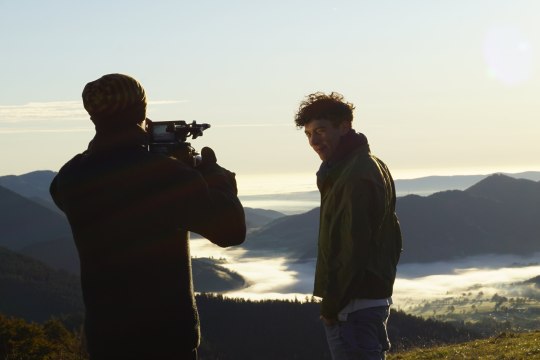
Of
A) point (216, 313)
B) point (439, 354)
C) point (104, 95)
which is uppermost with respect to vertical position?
point (104, 95)

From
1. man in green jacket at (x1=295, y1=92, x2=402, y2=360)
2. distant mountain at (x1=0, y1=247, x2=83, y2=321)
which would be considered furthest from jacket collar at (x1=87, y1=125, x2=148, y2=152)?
distant mountain at (x1=0, y1=247, x2=83, y2=321)

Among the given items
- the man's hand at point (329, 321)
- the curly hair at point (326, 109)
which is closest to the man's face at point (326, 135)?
the curly hair at point (326, 109)

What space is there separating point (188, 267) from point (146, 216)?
44 centimetres

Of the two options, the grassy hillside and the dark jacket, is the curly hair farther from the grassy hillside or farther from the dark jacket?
the grassy hillside

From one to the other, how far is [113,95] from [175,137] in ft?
1.50

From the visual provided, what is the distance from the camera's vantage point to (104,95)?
14.4 feet

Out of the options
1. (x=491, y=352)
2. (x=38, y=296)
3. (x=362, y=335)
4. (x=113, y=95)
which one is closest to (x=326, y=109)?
(x=362, y=335)

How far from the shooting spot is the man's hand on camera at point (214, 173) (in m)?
4.27

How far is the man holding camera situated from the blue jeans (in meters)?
2.12

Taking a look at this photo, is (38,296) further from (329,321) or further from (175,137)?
(175,137)

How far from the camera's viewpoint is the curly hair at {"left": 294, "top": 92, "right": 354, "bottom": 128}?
669cm

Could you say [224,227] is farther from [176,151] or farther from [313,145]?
[313,145]

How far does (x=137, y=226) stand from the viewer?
430 cm

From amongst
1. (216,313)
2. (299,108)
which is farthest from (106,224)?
(216,313)
